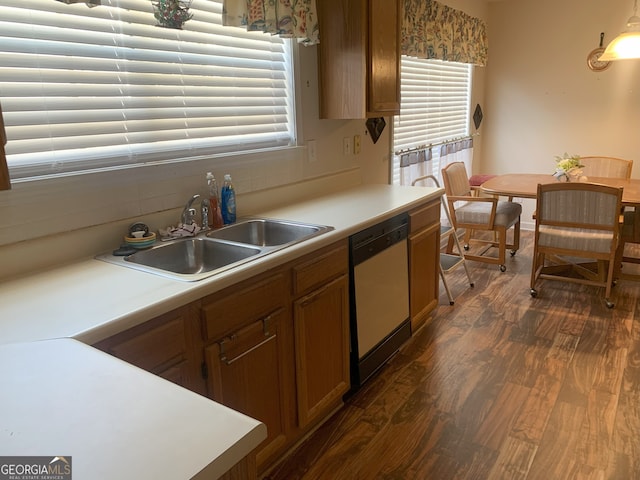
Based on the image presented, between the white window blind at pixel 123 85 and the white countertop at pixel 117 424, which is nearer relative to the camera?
the white countertop at pixel 117 424

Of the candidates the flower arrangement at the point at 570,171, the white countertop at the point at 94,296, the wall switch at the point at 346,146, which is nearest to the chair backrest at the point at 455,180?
the flower arrangement at the point at 570,171

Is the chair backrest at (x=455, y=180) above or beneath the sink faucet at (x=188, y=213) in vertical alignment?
beneath

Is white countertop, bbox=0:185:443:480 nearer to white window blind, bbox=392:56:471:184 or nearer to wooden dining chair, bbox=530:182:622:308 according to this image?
wooden dining chair, bbox=530:182:622:308

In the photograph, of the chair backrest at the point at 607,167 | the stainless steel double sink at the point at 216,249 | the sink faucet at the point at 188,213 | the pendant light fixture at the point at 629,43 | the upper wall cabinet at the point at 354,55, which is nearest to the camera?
the stainless steel double sink at the point at 216,249

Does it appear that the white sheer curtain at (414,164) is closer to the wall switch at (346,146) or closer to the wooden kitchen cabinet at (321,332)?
the wall switch at (346,146)

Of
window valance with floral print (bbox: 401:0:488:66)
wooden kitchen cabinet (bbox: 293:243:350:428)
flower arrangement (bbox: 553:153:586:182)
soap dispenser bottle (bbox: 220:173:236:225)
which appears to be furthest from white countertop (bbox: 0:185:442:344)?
flower arrangement (bbox: 553:153:586:182)

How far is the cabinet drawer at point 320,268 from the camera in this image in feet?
6.39

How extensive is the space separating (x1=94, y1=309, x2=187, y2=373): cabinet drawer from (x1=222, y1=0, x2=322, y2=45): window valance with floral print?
1386mm

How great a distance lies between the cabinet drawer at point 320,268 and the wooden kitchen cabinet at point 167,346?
1.70 feet

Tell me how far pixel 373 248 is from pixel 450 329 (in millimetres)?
1126

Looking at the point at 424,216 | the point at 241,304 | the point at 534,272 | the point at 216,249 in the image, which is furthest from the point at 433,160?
the point at 241,304

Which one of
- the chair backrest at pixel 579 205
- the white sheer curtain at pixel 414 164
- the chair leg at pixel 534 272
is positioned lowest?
the chair leg at pixel 534 272

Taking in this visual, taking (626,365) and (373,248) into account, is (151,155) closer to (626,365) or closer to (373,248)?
(373,248)

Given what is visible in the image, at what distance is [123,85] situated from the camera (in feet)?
6.32
